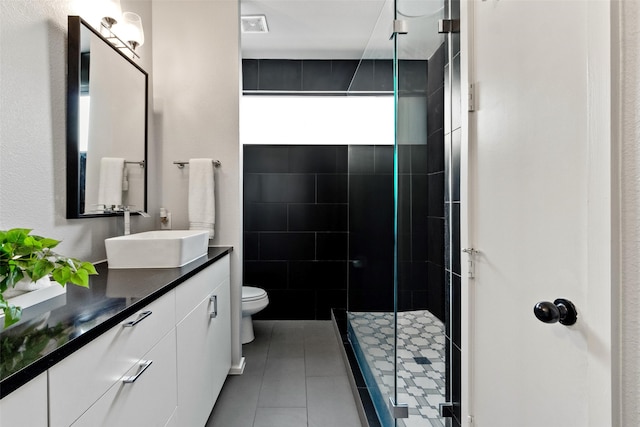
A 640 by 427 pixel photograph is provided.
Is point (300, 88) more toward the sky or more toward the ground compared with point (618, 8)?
more toward the sky

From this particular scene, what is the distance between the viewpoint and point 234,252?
2260mm

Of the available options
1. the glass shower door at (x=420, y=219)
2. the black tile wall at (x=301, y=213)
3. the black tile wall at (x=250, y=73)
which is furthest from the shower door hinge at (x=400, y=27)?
the black tile wall at (x=250, y=73)

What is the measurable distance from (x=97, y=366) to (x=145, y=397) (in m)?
0.29

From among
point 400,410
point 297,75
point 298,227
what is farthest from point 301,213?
point 400,410

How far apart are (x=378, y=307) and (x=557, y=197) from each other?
52.6 inches

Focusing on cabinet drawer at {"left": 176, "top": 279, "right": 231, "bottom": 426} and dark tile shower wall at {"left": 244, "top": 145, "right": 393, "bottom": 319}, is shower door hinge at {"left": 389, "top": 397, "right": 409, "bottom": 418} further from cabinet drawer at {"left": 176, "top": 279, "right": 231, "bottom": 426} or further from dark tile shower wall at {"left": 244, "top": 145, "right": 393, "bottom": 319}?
dark tile shower wall at {"left": 244, "top": 145, "right": 393, "bottom": 319}

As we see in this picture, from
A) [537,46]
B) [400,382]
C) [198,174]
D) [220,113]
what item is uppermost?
[220,113]

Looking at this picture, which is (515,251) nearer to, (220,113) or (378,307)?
(378,307)

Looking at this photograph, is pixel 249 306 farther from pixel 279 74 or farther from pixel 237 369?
pixel 279 74

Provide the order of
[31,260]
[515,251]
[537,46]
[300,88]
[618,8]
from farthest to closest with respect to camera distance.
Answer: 1. [300,88]
2. [515,251]
3. [537,46]
4. [31,260]
5. [618,8]

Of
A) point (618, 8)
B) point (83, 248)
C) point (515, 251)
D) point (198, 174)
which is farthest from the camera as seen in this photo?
point (198, 174)

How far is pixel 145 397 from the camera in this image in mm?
994

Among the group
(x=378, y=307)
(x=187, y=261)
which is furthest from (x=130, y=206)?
(x=378, y=307)

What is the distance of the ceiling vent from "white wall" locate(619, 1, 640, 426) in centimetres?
249
